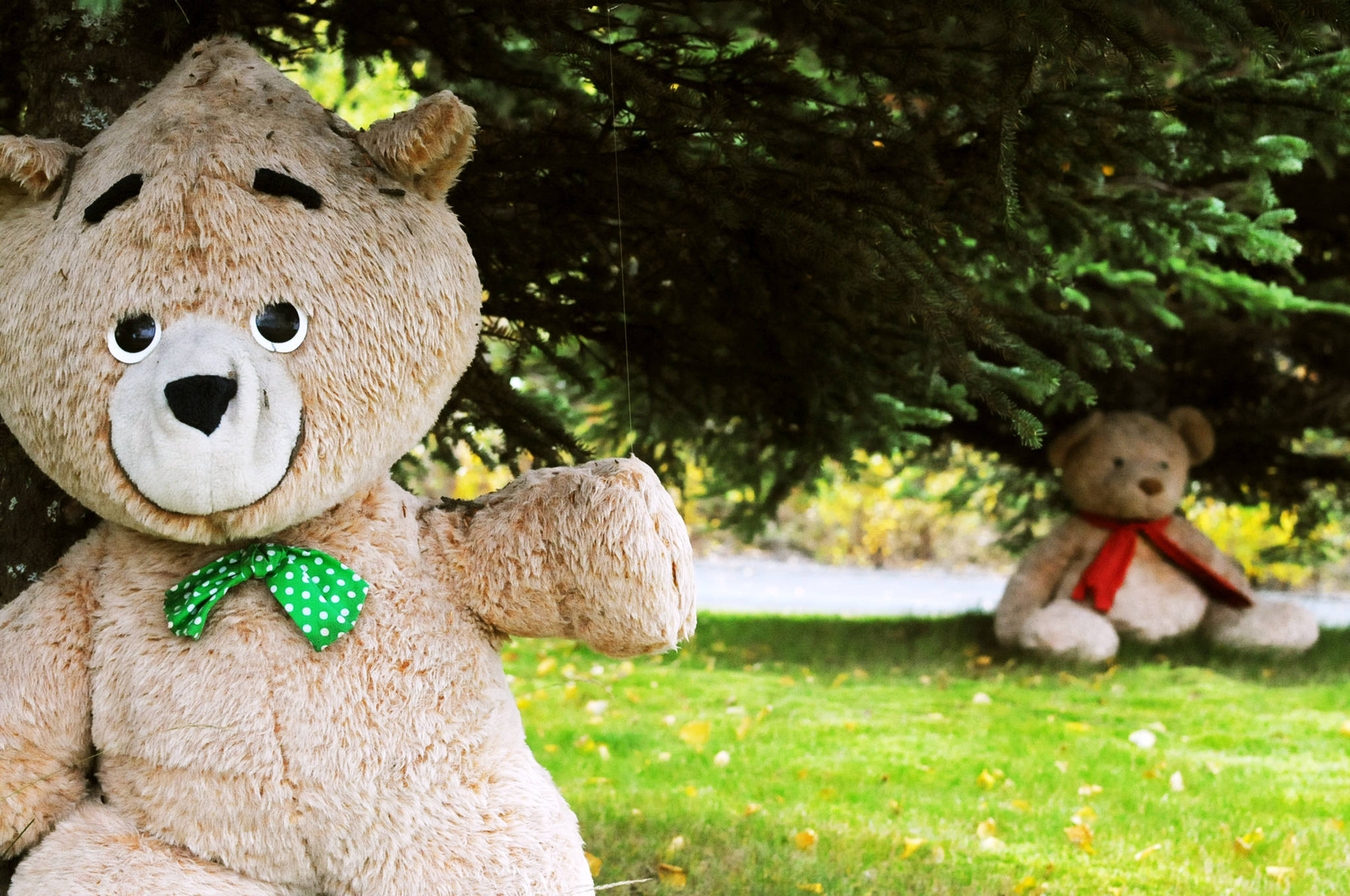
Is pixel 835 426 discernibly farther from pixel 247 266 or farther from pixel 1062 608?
pixel 1062 608

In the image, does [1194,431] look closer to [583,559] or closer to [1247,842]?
[1247,842]

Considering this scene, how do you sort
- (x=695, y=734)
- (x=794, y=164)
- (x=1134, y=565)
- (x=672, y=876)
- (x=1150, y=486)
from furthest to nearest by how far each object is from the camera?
(x=1134, y=565) → (x=1150, y=486) → (x=695, y=734) → (x=672, y=876) → (x=794, y=164)

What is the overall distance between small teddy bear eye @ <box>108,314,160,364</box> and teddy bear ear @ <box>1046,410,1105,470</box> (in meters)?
6.65

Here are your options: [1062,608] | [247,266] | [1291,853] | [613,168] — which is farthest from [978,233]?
[1062,608]

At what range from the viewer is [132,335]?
5.57ft

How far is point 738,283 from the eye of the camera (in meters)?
3.08

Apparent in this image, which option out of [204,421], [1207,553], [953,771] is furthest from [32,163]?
[1207,553]

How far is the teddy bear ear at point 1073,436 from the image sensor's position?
24.2 feet

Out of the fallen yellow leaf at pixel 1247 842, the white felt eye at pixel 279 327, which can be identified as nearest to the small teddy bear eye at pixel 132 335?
the white felt eye at pixel 279 327

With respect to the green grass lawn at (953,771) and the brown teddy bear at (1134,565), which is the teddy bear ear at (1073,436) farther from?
the green grass lawn at (953,771)

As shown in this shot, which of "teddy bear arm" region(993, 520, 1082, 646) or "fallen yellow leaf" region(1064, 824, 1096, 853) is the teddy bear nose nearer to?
"fallen yellow leaf" region(1064, 824, 1096, 853)

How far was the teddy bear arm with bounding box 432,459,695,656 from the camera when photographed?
5.76 ft

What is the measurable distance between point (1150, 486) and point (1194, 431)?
23.4 inches

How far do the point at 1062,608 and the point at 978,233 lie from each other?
15.5 feet
